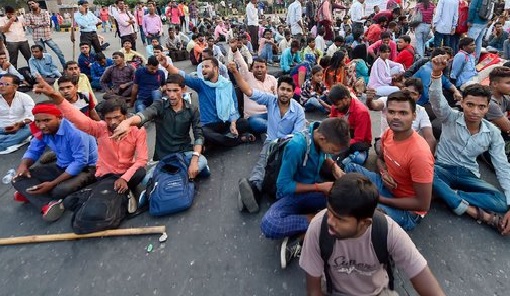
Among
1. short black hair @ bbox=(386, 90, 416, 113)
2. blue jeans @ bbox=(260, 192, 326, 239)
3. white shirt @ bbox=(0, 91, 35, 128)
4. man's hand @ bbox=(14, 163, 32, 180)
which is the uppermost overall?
short black hair @ bbox=(386, 90, 416, 113)

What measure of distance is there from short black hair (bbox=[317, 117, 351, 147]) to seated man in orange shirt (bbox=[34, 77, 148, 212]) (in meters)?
1.98

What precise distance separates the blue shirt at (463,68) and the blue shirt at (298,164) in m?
4.24

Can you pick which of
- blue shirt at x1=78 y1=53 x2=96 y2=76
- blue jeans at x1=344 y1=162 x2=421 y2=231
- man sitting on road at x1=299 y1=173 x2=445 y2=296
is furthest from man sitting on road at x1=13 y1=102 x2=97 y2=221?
blue shirt at x1=78 y1=53 x2=96 y2=76

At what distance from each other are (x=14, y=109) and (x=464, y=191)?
5886 millimetres

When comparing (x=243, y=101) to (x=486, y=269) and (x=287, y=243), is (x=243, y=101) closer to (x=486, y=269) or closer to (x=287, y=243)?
(x=287, y=243)

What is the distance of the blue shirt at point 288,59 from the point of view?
806 cm

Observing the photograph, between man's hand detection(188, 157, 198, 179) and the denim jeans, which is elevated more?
the denim jeans

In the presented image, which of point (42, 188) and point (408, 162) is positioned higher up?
point (408, 162)

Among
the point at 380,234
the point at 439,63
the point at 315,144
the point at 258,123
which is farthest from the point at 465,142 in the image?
the point at 258,123

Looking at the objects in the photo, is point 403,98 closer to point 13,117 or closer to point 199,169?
point 199,169

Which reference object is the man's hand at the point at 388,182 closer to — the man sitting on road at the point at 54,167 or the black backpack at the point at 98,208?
the black backpack at the point at 98,208

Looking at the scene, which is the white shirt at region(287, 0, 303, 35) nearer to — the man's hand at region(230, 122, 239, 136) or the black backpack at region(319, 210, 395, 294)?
the man's hand at region(230, 122, 239, 136)

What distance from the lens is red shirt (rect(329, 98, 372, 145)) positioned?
362 centimetres

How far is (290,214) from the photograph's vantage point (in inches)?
104
